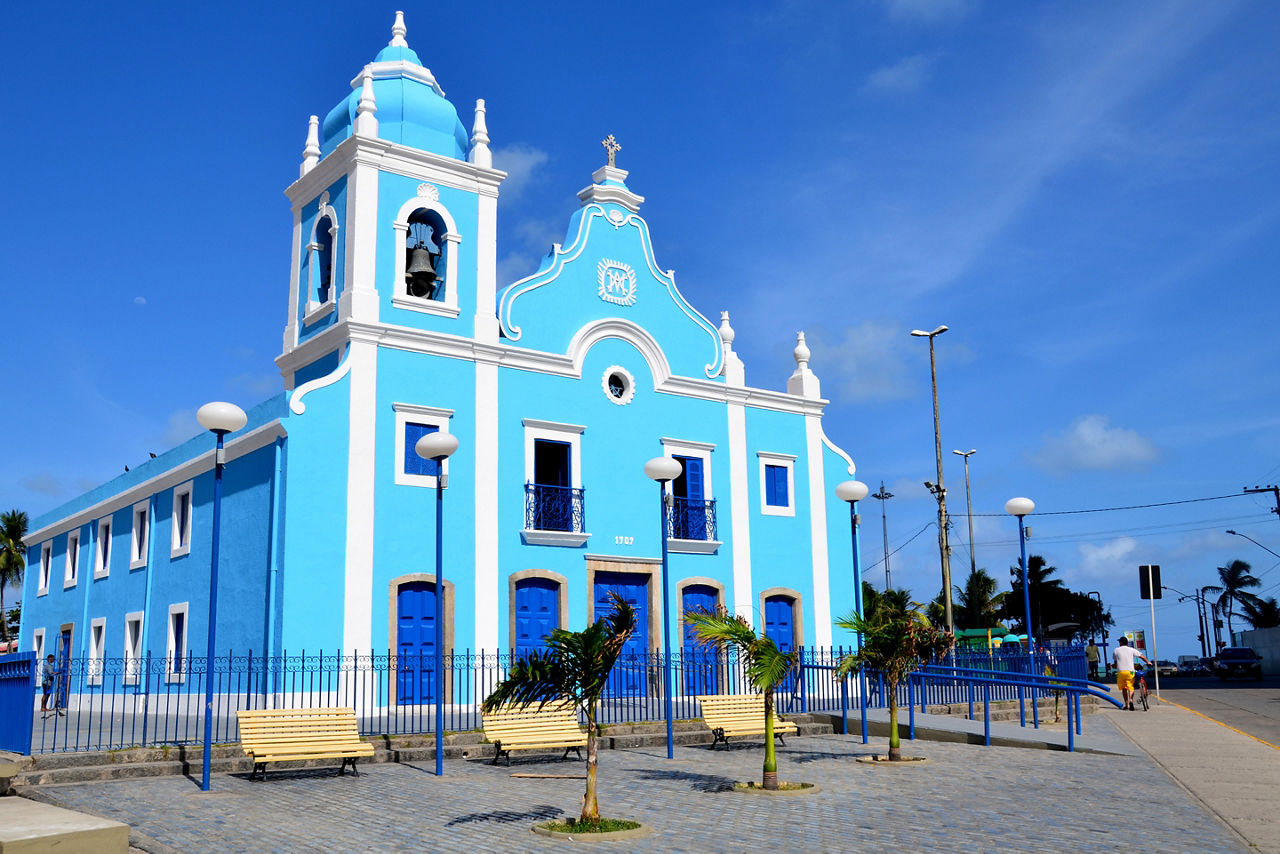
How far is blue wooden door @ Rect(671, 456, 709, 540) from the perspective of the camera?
22609mm

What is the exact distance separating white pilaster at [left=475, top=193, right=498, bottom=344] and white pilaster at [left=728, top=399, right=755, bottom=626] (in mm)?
5875

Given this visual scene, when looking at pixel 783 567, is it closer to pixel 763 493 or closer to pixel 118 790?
pixel 763 493

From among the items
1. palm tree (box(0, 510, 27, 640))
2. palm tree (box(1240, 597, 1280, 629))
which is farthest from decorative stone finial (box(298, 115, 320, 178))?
palm tree (box(1240, 597, 1280, 629))

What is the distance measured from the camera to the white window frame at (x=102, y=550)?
25819 millimetres

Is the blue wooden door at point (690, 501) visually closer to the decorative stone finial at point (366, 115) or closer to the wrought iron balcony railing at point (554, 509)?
the wrought iron balcony railing at point (554, 509)

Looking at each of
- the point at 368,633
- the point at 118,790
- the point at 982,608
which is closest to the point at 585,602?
the point at 368,633

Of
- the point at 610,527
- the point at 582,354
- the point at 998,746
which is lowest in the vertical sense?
the point at 998,746

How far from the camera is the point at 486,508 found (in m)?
19.8

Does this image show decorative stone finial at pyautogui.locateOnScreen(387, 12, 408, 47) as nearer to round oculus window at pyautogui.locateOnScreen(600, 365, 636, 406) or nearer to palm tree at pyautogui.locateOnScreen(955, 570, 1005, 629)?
round oculus window at pyautogui.locateOnScreen(600, 365, 636, 406)

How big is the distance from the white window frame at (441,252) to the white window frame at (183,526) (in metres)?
5.80

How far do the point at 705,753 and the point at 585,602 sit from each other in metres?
6.46

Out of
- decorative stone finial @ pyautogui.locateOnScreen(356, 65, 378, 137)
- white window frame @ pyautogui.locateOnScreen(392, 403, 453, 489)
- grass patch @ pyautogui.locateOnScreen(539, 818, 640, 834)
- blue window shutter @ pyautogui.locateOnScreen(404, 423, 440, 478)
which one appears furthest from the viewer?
decorative stone finial @ pyautogui.locateOnScreen(356, 65, 378, 137)

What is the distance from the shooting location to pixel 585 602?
819 inches

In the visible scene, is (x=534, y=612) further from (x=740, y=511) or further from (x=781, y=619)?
(x=781, y=619)
